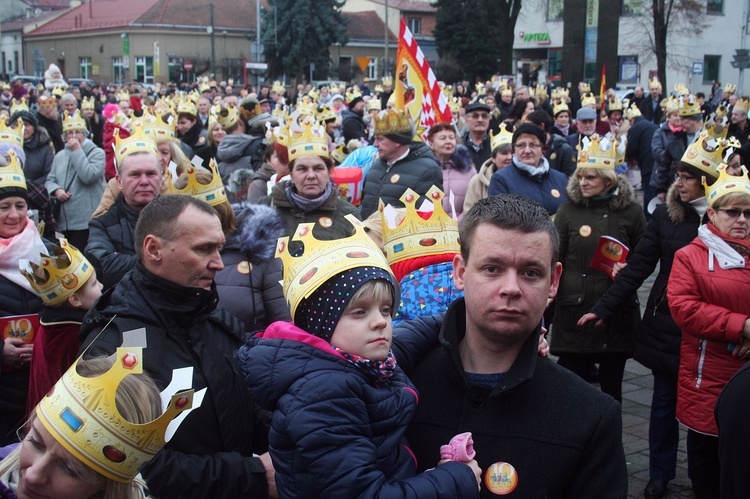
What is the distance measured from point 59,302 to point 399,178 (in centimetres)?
358

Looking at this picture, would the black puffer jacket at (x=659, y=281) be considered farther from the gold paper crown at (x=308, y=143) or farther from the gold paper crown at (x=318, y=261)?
the gold paper crown at (x=318, y=261)

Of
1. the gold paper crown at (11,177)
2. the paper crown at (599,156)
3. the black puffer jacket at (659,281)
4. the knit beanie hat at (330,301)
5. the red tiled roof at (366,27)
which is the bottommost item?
the black puffer jacket at (659,281)

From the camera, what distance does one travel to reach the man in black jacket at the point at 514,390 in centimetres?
233

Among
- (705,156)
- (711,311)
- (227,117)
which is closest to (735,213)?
(711,311)

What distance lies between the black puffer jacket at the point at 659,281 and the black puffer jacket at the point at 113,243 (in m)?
3.03

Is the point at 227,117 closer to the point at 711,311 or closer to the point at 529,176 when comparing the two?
the point at 529,176

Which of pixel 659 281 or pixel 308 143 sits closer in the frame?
pixel 659 281

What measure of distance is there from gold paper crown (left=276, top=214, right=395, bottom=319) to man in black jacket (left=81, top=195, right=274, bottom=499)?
0.64 metres

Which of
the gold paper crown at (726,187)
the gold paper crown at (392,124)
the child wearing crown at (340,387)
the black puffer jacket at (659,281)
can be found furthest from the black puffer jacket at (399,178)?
the child wearing crown at (340,387)

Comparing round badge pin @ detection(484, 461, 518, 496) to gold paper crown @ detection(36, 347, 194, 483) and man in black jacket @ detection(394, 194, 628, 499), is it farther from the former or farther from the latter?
gold paper crown @ detection(36, 347, 194, 483)

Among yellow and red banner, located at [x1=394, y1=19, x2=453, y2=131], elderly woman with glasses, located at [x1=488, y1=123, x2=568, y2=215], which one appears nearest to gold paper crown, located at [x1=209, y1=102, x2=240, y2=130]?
yellow and red banner, located at [x1=394, y1=19, x2=453, y2=131]

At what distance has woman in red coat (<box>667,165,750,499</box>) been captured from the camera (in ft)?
15.2

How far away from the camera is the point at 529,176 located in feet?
23.3

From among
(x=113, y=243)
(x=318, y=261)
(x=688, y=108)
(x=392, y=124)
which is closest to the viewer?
(x=318, y=261)
